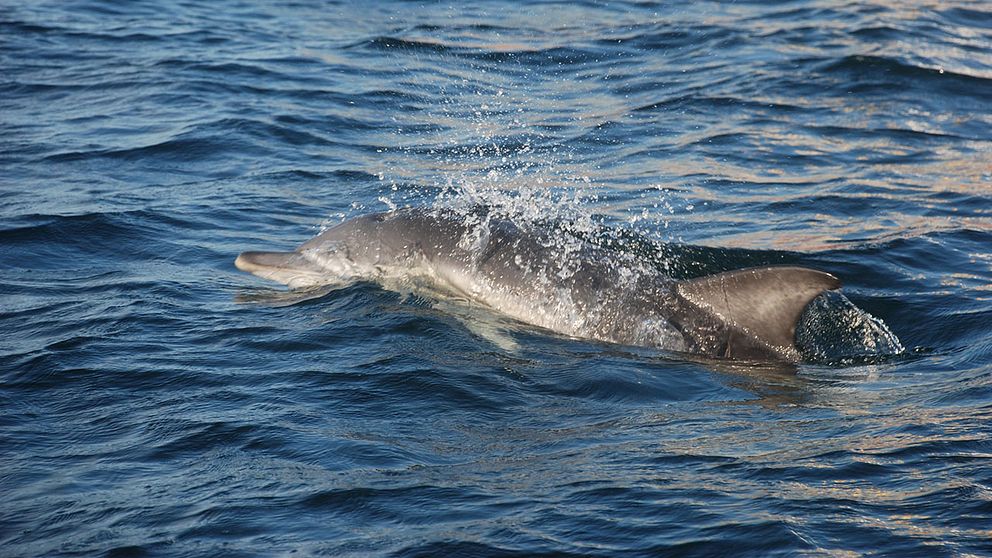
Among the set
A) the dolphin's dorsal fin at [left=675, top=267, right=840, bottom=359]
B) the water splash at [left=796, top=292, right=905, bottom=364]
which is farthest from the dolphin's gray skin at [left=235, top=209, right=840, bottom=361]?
the water splash at [left=796, top=292, right=905, bottom=364]

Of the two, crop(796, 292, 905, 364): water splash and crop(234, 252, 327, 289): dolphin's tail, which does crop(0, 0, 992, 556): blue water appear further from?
crop(234, 252, 327, 289): dolphin's tail

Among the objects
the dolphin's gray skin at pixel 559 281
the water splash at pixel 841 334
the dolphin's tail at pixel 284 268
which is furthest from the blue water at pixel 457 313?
the dolphin's tail at pixel 284 268

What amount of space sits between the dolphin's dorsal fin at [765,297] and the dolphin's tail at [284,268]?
3002 mm

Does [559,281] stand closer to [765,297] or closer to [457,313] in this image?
[457,313]

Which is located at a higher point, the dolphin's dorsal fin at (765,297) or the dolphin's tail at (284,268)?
the dolphin's dorsal fin at (765,297)

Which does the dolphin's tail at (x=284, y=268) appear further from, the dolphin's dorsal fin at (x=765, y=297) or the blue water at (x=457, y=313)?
the dolphin's dorsal fin at (x=765, y=297)

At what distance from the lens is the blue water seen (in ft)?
17.7

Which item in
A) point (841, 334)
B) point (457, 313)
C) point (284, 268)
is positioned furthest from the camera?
point (284, 268)

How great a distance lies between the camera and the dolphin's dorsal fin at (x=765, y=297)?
6.89 m

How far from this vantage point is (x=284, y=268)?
9.16 m

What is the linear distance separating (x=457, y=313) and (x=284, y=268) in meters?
1.69

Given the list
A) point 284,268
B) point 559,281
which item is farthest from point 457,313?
point 284,268

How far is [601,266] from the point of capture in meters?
8.02

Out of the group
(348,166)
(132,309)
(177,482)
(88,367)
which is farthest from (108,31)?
(177,482)
